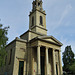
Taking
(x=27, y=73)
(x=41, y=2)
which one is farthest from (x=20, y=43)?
(x=41, y=2)

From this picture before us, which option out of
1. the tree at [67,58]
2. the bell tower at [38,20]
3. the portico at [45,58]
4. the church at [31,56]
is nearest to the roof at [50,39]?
the church at [31,56]

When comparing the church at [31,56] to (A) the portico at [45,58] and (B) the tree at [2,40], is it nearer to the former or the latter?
(A) the portico at [45,58]

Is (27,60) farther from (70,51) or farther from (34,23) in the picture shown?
(70,51)

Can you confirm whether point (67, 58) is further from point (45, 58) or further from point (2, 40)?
point (2, 40)

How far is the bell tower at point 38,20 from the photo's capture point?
89.3 feet

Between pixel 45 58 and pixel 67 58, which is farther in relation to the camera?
pixel 67 58

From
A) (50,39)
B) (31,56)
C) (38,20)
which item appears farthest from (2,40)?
(38,20)

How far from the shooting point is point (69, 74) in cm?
3312

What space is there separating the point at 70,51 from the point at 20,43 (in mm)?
23042

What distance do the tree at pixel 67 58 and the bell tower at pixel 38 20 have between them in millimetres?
14930

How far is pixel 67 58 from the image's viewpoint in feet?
118

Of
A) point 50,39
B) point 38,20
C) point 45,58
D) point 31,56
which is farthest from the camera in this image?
point 38,20

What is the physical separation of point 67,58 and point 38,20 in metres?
18.8

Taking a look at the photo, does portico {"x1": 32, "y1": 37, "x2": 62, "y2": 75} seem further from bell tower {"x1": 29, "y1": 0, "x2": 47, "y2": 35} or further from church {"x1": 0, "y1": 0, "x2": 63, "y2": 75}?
bell tower {"x1": 29, "y1": 0, "x2": 47, "y2": 35}
